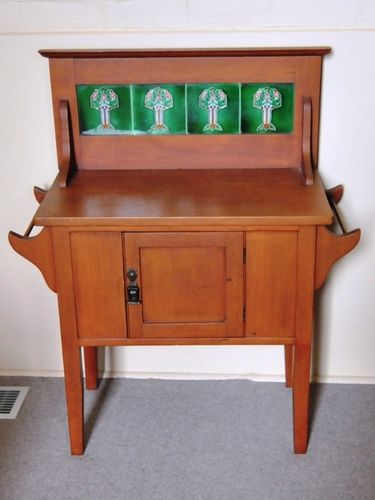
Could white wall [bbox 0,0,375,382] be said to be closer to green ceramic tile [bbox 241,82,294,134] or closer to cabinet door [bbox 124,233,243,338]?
green ceramic tile [bbox 241,82,294,134]

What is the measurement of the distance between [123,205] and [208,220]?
240 mm

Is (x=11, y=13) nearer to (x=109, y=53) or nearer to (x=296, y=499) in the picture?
(x=109, y=53)

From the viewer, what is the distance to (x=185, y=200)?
6.68ft

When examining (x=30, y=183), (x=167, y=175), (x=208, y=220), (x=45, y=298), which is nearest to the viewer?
(x=208, y=220)

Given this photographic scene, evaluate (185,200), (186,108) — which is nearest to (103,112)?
(186,108)

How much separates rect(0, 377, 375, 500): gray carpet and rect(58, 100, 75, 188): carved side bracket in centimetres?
80

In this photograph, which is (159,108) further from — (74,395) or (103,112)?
(74,395)

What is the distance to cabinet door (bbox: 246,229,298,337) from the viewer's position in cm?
198

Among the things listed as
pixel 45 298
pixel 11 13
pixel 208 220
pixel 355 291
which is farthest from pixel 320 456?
pixel 11 13

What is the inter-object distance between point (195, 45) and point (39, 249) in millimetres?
741

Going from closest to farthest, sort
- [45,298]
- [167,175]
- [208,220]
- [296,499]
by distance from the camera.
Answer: [208,220] < [296,499] < [167,175] < [45,298]

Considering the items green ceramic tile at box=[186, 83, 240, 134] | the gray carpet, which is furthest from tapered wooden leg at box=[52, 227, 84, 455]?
green ceramic tile at box=[186, 83, 240, 134]

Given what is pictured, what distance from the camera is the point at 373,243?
95.5 inches

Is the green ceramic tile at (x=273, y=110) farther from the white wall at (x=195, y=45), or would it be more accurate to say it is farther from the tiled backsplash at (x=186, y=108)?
the white wall at (x=195, y=45)
